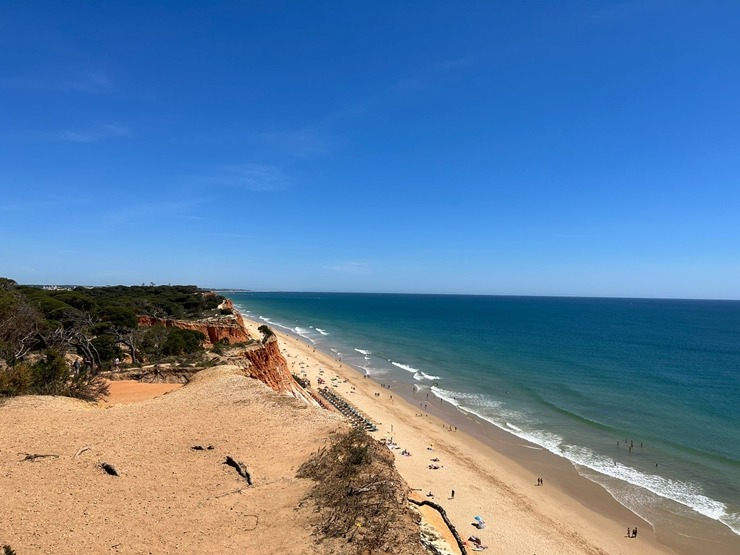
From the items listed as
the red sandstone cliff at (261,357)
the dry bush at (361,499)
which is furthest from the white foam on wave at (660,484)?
the dry bush at (361,499)

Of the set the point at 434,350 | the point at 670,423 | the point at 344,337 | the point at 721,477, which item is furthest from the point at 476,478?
the point at 344,337

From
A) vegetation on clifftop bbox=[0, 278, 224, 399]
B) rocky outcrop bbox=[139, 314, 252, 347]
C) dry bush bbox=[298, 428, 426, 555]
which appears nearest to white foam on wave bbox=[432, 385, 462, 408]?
rocky outcrop bbox=[139, 314, 252, 347]

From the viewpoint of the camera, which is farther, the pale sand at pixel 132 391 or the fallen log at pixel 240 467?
the pale sand at pixel 132 391

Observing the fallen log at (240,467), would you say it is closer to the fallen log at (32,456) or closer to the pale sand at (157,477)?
the pale sand at (157,477)

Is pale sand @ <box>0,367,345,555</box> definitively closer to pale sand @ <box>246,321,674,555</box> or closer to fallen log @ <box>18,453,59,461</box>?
fallen log @ <box>18,453,59,461</box>

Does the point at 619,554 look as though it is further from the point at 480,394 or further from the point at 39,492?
the point at 480,394

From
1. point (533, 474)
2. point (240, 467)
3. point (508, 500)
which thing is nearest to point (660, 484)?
point (533, 474)
